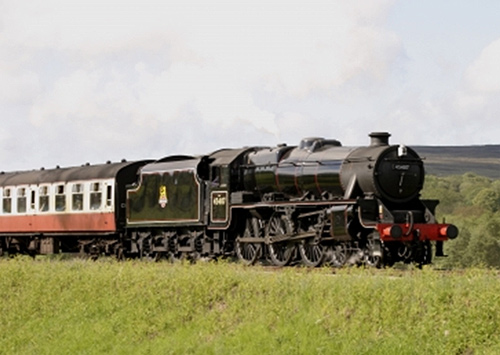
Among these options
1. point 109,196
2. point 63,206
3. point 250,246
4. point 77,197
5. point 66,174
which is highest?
point 66,174

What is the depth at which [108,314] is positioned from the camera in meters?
19.6

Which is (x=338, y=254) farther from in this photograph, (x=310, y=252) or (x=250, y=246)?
(x=250, y=246)

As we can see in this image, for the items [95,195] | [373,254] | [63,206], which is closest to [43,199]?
[63,206]

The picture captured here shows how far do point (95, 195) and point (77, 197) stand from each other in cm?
113

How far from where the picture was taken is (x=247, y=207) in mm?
24875

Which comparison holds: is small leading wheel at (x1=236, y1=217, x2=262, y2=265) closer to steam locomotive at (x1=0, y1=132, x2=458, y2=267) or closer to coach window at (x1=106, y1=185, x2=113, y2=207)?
steam locomotive at (x1=0, y1=132, x2=458, y2=267)

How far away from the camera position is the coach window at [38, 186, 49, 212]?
33.2m

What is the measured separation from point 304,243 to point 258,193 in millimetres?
2955

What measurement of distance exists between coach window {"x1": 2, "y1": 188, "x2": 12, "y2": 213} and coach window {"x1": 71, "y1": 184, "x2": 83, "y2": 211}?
457cm

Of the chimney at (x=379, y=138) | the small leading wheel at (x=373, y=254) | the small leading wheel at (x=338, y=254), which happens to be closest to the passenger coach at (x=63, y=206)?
the small leading wheel at (x=338, y=254)

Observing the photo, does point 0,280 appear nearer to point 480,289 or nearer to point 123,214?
point 123,214

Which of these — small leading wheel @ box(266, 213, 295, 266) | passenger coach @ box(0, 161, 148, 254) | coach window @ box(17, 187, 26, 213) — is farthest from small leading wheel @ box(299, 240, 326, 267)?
coach window @ box(17, 187, 26, 213)

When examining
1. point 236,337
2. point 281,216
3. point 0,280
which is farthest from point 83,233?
point 236,337

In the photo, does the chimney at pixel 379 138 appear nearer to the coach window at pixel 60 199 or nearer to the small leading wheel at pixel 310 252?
the small leading wheel at pixel 310 252
